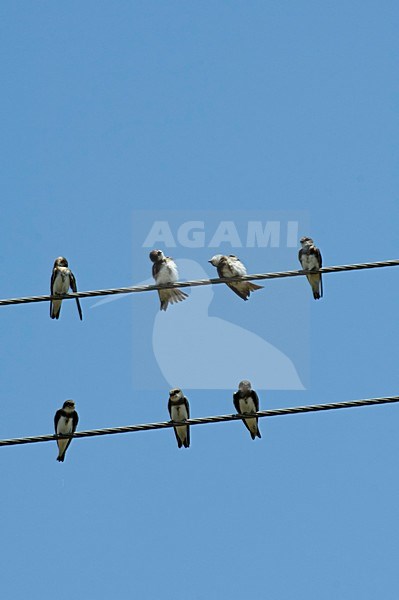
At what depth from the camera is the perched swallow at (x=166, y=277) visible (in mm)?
A: 14430

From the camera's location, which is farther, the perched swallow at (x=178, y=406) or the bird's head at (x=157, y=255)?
the bird's head at (x=157, y=255)

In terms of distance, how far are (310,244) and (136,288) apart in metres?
3.72

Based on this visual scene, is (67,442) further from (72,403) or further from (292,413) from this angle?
(292,413)

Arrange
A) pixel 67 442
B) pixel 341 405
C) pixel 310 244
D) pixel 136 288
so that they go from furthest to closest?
pixel 310 244, pixel 67 442, pixel 136 288, pixel 341 405

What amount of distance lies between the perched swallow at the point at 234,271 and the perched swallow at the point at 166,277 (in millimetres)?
367

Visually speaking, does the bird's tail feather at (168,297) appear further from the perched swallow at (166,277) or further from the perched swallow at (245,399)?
the perched swallow at (245,399)

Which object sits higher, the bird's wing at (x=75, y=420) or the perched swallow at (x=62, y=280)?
the perched swallow at (x=62, y=280)

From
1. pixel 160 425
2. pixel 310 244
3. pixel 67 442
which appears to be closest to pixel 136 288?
pixel 160 425

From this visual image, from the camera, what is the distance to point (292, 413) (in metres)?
10.6

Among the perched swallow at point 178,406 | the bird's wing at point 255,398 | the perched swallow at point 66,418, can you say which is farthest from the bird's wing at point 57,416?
the bird's wing at point 255,398

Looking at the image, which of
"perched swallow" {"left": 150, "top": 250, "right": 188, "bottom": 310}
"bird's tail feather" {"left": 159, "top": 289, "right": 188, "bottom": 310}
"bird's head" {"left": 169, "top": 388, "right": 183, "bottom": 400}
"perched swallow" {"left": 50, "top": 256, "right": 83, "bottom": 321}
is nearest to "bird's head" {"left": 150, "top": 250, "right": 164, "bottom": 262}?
"perched swallow" {"left": 150, "top": 250, "right": 188, "bottom": 310}

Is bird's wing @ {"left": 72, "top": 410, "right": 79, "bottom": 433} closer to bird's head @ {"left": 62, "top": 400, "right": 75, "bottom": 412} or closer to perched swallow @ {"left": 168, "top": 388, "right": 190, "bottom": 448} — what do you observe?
bird's head @ {"left": 62, "top": 400, "right": 75, "bottom": 412}

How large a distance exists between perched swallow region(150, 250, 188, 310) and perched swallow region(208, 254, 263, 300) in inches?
14.5

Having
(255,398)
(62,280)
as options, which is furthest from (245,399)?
(62,280)
